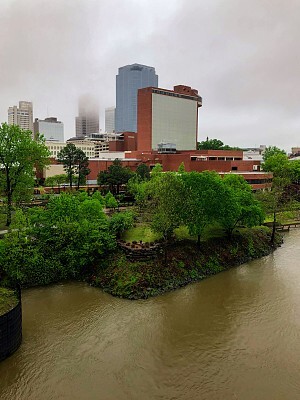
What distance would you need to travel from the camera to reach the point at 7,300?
1421cm

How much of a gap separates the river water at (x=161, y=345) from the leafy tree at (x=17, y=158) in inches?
482

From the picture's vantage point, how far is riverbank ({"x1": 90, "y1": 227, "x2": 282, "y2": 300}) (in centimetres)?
1936

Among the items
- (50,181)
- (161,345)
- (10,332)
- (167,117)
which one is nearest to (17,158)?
(10,332)

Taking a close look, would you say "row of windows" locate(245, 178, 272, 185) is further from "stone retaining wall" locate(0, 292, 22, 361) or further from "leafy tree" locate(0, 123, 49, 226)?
"stone retaining wall" locate(0, 292, 22, 361)

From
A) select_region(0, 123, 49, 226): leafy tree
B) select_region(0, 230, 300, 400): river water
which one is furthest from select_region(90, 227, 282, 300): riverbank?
select_region(0, 123, 49, 226): leafy tree

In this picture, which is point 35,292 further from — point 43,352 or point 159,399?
point 159,399

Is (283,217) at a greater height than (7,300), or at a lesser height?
greater

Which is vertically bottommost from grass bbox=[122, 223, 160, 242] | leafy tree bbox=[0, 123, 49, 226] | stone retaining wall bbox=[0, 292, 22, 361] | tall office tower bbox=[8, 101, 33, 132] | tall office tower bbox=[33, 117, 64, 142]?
stone retaining wall bbox=[0, 292, 22, 361]

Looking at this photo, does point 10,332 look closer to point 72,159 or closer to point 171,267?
point 171,267

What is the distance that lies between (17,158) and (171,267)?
15.0 m

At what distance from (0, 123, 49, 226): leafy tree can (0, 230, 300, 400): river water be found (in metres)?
12.3

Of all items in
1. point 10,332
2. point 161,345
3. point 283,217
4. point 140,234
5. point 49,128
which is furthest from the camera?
point 49,128

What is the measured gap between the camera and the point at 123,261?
20938mm

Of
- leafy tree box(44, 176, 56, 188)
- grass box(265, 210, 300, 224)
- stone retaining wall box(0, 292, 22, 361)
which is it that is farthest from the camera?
leafy tree box(44, 176, 56, 188)
